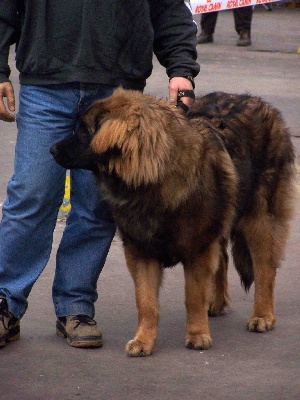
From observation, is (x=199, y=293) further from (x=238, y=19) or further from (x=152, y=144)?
Result: (x=238, y=19)

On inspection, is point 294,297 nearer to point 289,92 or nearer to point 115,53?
point 115,53

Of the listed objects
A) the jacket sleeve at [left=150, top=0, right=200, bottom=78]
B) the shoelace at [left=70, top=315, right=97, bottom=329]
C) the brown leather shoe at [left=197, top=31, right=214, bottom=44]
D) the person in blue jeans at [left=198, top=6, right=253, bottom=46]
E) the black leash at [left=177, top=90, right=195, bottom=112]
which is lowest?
the brown leather shoe at [left=197, top=31, right=214, bottom=44]

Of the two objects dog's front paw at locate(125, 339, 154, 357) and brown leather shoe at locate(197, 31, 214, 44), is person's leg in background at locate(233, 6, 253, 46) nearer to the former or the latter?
brown leather shoe at locate(197, 31, 214, 44)

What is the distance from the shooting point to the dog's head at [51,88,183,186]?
4199mm

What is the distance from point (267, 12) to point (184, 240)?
22112 millimetres

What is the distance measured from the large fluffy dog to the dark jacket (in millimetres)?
260

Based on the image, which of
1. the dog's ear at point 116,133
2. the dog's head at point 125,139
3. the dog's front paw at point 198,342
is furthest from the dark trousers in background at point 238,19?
the dog's ear at point 116,133

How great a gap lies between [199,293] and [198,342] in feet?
0.77

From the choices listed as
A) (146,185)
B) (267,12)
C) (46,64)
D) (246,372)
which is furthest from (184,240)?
(267,12)

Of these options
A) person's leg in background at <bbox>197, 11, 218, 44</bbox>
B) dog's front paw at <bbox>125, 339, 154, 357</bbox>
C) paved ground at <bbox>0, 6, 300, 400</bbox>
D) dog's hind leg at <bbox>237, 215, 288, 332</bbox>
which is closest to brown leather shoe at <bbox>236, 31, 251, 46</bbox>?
person's leg in background at <bbox>197, 11, 218, 44</bbox>

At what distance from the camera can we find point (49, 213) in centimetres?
470

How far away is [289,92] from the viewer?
13.2 meters

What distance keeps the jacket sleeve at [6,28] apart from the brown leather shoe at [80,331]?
119cm

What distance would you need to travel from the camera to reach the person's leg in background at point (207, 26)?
17562 millimetres
